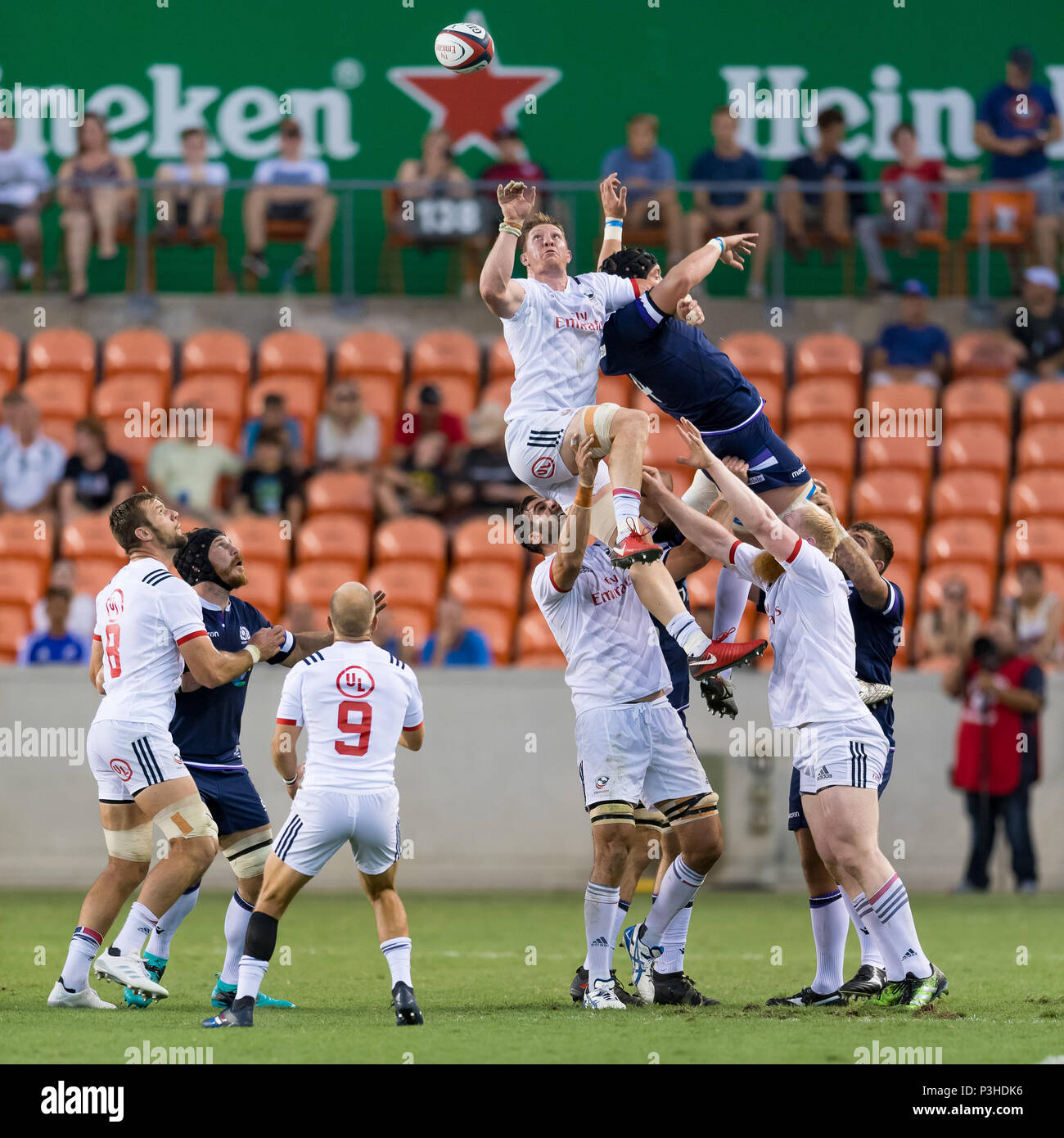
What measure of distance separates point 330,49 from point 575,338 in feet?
A: 37.5

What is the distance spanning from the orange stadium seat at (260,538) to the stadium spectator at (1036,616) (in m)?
6.32

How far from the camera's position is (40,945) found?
1044 cm

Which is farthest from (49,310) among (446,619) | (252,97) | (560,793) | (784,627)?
(784,627)

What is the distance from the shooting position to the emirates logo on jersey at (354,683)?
739 cm

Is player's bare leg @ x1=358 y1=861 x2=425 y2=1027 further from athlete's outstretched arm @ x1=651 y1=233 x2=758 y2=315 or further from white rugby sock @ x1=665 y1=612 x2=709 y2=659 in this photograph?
athlete's outstretched arm @ x1=651 y1=233 x2=758 y2=315

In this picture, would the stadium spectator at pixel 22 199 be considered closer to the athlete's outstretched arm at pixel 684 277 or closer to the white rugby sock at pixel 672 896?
the athlete's outstretched arm at pixel 684 277

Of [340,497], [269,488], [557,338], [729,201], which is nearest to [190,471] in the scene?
[269,488]

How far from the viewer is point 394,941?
742 centimetres

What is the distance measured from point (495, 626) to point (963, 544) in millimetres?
4289

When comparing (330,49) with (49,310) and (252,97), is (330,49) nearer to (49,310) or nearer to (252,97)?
(252,97)

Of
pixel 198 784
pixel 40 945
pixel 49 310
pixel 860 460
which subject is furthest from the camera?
Result: pixel 49 310

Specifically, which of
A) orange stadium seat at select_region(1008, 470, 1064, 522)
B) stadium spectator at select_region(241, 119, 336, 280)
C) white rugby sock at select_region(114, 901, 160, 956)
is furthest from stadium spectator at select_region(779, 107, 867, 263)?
white rugby sock at select_region(114, 901, 160, 956)

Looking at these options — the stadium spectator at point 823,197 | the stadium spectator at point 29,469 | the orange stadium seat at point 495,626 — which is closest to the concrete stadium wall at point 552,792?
the orange stadium seat at point 495,626

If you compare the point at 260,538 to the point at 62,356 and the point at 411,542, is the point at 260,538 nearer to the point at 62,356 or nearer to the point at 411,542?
the point at 411,542
